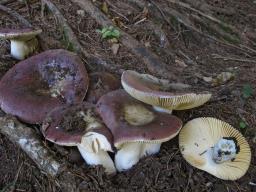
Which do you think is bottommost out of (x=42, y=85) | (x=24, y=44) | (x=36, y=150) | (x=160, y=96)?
(x=36, y=150)

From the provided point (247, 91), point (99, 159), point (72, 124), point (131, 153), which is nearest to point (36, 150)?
point (72, 124)

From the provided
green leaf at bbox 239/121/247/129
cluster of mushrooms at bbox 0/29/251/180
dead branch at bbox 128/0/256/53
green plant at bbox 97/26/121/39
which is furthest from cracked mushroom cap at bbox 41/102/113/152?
dead branch at bbox 128/0/256/53

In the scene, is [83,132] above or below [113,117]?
below

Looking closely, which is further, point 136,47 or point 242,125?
point 136,47

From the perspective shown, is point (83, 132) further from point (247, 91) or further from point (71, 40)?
point (247, 91)

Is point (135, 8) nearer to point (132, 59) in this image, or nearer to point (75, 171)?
point (132, 59)

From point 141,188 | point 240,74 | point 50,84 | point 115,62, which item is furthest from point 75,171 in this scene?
point 240,74

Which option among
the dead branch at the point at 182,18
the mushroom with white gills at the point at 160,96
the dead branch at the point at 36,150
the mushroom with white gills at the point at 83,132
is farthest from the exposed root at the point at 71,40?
the dead branch at the point at 36,150
